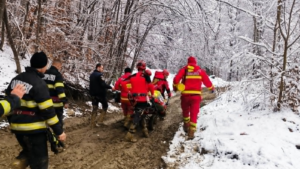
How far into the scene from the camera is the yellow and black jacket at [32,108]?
3451 mm

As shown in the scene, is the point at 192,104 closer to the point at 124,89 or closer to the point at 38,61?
the point at 124,89

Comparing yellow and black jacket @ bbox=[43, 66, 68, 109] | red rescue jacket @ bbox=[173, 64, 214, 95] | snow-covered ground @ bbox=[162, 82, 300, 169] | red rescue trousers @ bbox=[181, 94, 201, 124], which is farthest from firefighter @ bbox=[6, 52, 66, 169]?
red rescue jacket @ bbox=[173, 64, 214, 95]

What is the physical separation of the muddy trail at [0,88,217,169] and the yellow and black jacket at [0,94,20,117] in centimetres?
261

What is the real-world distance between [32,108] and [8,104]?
74 cm

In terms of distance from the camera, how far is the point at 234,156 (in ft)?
16.9

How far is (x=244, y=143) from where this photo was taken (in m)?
5.39

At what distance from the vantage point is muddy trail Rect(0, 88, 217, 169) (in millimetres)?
5270

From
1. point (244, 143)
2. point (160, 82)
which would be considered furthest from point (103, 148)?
point (160, 82)

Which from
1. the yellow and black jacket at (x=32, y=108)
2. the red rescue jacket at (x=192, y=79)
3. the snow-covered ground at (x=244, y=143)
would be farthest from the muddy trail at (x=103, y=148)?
the yellow and black jacket at (x=32, y=108)

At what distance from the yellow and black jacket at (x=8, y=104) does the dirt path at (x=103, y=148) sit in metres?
2.61

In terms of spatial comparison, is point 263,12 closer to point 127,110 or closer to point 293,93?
point 293,93

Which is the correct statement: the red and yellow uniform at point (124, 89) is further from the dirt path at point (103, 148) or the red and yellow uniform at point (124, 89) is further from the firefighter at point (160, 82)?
the firefighter at point (160, 82)

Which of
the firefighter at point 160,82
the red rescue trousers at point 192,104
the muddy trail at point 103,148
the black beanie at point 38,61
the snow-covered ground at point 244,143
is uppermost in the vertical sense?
the black beanie at point 38,61

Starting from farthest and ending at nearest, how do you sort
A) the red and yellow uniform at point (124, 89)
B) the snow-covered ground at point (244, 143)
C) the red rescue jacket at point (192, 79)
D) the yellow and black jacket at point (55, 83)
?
the red and yellow uniform at point (124, 89)
the red rescue jacket at point (192, 79)
the yellow and black jacket at point (55, 83)
the snow-covered ground at point (244, 143)
